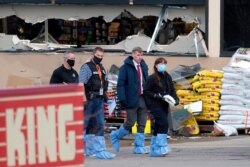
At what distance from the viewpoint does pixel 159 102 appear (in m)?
12.1

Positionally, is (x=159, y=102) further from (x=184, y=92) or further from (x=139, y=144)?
(x=184, y=92)

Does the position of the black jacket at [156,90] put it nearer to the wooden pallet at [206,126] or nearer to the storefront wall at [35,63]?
the wooden pallet at [206,126]

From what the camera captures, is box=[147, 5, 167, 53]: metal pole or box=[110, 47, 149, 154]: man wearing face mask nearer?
box=[110, 47, 149, 154]: man wearing face mask

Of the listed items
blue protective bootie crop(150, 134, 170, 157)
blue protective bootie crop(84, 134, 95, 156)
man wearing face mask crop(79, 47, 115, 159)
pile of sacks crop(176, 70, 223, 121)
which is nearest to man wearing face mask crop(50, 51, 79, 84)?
man wearing face mask crop(79, 47, 115, 159)

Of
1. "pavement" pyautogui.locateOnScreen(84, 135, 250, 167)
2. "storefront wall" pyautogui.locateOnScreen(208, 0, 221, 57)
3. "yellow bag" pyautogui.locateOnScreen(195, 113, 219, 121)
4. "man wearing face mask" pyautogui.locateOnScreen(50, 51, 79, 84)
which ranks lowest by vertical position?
"pavement" pyautogui.locateOnScreen(84, 135, 250, 167)

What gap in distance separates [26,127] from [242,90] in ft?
33.8

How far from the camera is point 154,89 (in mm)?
12047

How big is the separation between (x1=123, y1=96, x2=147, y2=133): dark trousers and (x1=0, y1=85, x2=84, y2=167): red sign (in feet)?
22.8

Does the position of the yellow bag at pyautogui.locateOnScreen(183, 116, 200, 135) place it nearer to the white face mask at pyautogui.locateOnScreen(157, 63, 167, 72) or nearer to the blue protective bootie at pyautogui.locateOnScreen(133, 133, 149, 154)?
the blue protective bootie at pyautogui.locateOnScreen(133, 133, 149, 154)

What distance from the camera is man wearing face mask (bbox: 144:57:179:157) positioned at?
39.4 ft

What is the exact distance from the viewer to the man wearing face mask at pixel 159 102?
12.0 m

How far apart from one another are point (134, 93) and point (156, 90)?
0.43 m

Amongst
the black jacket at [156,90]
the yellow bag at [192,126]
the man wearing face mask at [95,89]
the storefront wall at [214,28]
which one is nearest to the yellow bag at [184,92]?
the yellow bag at [192,126]

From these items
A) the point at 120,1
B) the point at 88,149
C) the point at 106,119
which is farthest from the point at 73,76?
the point at 120,1
